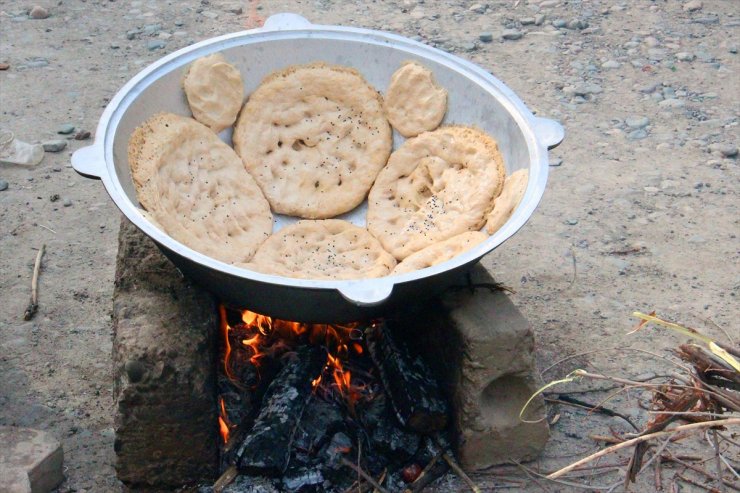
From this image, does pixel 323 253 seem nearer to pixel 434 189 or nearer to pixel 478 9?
pixel 434 189

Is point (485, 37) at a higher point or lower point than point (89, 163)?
lower

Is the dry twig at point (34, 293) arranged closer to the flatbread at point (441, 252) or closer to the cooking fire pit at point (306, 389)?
the cooking fire pit at point (306, 389)

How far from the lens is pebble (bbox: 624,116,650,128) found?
15.7 feet

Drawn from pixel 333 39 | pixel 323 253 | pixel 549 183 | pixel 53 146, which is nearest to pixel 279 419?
pixel 323 253

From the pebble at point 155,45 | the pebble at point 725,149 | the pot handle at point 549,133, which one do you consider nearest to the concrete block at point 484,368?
the pot handle at point 549,133

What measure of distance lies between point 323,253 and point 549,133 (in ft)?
2.72

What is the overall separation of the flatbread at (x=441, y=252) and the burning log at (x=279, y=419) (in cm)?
43

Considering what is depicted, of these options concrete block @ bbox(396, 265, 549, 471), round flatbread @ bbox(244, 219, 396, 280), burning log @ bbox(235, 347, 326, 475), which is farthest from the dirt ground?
round flatbread @ bbox(244, 219, 396, 280)

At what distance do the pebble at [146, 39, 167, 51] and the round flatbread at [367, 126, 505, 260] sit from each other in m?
2.71

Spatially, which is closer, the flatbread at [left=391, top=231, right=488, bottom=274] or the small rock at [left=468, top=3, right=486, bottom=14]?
the flatbread at [left=391, top=231, right=488, bottom=274]

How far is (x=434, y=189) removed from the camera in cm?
303

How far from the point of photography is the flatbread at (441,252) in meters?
2.64

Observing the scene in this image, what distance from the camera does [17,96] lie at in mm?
4836

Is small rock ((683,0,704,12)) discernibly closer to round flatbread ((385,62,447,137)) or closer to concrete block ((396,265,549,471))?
round flatbread ((385,62,447,137))
